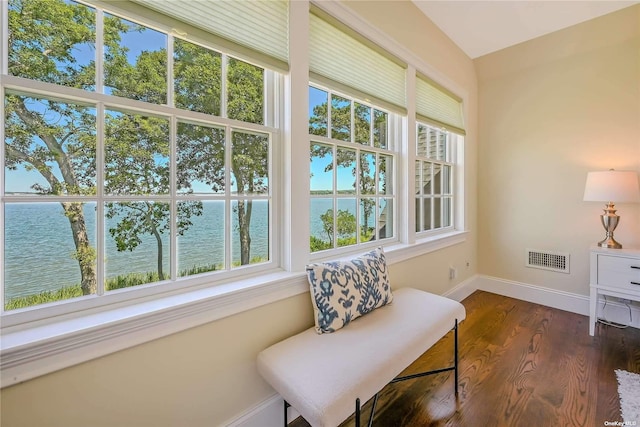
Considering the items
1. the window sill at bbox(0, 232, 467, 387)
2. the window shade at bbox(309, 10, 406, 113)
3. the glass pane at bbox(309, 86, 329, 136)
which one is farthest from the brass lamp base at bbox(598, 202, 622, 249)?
the window sill at bbox(0, 232, 467, 387)

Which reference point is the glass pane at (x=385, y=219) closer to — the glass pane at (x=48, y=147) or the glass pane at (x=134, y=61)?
the glass pane at (x=134, y=61)

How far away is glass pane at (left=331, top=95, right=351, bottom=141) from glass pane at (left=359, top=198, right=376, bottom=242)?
498 mm

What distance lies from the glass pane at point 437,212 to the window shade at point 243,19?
2116 mm

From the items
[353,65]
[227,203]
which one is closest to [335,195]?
[227,203]

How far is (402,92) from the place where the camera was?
2271 millimetres

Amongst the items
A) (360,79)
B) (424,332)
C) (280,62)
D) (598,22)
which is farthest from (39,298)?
(598,22)

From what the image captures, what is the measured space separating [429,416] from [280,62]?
2.01m

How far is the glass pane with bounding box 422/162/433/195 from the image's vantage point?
2.71 meters

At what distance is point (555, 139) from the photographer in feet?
9.30

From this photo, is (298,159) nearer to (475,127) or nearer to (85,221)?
(85,221)

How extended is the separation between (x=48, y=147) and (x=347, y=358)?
1351 mm

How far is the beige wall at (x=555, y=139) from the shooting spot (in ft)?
8.12

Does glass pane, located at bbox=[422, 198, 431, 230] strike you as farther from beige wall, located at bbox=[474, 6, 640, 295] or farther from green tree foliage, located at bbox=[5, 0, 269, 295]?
green tree foliage, located at bbox=[5, 0, 269, 295]

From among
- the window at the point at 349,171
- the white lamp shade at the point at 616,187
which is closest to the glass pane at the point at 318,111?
the window at the point at 349,171
